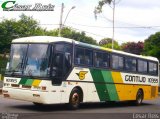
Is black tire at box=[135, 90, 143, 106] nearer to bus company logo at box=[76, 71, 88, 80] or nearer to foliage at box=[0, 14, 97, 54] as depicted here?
bus company logo at box=[76, 71, 88, 80]

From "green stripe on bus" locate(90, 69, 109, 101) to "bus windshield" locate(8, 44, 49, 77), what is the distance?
3281mm

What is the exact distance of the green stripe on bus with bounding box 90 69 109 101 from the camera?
19.3 m

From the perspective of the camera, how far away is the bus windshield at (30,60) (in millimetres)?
16328

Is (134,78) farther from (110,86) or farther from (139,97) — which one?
(110,86)

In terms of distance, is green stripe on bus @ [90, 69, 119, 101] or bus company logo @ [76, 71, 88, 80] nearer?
bus company logo @ [76, 71, 88, 80]

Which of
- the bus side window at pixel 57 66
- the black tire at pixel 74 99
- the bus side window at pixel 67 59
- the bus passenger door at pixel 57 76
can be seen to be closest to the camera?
the bus passenger door at pixel 57 76

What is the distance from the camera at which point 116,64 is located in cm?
2148

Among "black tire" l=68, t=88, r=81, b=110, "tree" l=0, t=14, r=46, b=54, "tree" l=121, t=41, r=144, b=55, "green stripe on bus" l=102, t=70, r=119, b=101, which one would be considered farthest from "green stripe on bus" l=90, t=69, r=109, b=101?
"tree" l=121, t=41, r=144, b=55

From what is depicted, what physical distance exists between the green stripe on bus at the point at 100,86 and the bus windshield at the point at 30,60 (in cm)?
328

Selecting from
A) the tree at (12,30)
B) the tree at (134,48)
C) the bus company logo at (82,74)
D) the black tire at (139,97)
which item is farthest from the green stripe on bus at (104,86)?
the tree at (134,48)

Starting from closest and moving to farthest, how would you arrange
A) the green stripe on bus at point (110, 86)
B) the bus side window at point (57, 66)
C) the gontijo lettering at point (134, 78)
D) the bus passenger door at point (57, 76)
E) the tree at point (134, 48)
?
the bus passenger door at point (57, 76) → the bus side window at point (57, 66) → the green stripe on bus at point (110, 86) → the gontijo lettering at point (134, 78) → the tree at point (134, 48)

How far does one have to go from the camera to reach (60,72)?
16.9m

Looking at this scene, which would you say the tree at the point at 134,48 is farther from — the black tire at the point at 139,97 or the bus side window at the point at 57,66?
the bus side window at the point at 57,66

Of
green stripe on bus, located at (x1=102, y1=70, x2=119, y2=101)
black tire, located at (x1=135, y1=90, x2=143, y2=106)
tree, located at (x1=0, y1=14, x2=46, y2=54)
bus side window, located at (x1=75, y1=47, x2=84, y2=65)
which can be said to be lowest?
black tire, located at (x1=135, y1=90, x2=143, y2=106)
